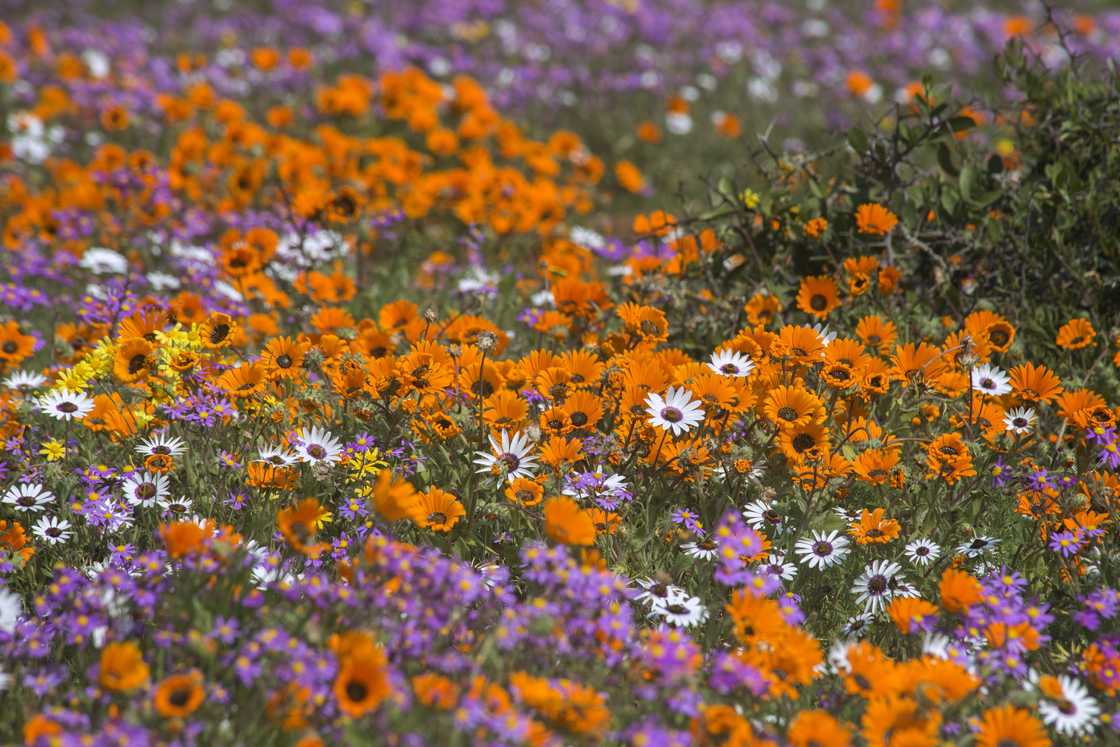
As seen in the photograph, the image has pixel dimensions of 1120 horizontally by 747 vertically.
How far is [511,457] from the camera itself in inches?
132

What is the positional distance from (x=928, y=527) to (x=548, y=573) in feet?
4.98

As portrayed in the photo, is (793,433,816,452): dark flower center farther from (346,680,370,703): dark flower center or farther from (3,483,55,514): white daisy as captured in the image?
(3,483,55,514): white daisy

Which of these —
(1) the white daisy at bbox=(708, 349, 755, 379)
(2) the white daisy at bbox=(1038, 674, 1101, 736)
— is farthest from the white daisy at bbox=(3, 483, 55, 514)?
(2) the white daisy at bbox=(1038, 674, 1101, 736)

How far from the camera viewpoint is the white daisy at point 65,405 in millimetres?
3596

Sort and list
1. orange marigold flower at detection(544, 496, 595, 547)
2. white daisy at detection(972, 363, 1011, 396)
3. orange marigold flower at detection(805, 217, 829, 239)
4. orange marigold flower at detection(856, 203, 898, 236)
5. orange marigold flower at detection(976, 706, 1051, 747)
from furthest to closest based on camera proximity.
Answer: orange marigold flower at detection(805, 217, 829, 239), orange marigold flower at detection(856, 203, 898, 236), white daisy at detection(972, 363, 1011, 396), orange marigold flower at detection(544, 496, 595, 547), orange marigold flower at detection(976, 706, 1051, 747)

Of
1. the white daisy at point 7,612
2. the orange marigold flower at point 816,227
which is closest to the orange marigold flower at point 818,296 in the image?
the orange marigold flower at point 816,227

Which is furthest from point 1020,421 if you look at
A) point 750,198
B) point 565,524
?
point 565,524

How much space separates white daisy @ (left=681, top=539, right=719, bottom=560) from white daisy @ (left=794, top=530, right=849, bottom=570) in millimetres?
248

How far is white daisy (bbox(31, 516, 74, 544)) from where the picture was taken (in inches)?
128

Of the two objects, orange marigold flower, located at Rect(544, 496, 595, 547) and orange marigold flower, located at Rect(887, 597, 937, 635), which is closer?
orange marigold flower, located at Rect(544, 496, 595, 547)

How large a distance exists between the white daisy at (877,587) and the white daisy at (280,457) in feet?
5.64

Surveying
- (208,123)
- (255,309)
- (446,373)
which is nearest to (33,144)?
(208,123)

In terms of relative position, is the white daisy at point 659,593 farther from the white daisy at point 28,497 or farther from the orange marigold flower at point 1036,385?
the white daisy at point 28,497

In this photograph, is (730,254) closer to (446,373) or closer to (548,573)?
(446,373)
